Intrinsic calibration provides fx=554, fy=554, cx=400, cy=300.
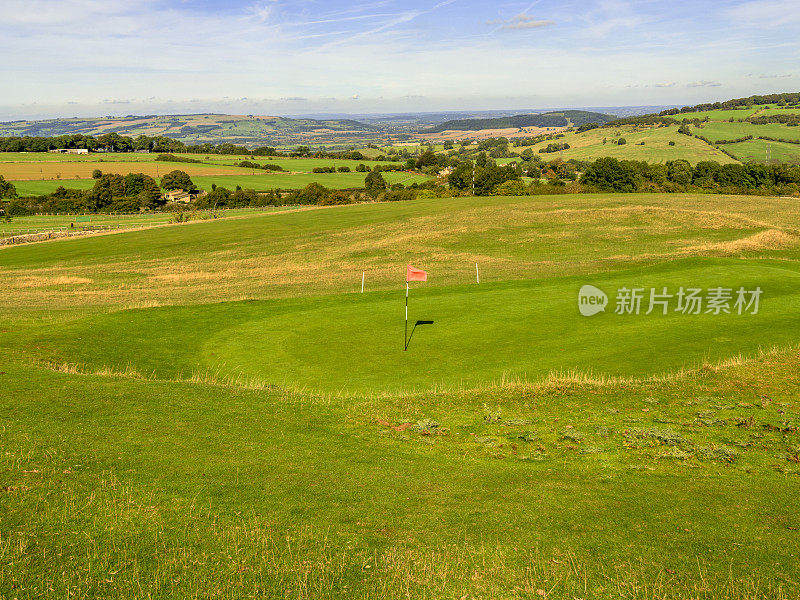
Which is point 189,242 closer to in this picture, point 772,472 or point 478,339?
point 478,339

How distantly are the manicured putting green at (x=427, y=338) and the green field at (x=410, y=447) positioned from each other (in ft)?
0.48

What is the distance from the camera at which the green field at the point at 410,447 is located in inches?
318

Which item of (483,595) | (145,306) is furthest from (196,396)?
(145,306)

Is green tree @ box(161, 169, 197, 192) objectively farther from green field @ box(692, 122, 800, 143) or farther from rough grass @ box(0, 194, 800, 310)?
green field @ box(692, 122, 800, 143)

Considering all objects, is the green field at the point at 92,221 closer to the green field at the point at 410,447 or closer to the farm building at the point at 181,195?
the farm building at the point at 181,195

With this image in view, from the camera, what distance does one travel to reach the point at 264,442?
1301 centimetres

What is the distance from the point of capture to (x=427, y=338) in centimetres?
2336

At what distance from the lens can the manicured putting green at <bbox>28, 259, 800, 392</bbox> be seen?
1981cm

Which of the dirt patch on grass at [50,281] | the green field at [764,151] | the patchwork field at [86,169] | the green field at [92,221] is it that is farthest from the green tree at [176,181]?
the green field at [764,151]

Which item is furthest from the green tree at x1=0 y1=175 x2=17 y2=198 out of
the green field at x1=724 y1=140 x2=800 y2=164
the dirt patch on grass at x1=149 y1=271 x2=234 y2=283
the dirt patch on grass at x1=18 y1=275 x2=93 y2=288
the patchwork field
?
the green field at x1=724 y1=140 x2=800 y2=164

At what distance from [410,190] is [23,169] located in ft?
367

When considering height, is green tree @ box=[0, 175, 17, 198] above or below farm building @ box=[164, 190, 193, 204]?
above

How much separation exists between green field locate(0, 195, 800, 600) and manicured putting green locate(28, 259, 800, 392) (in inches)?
5.8

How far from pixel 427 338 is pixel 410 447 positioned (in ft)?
32.8
